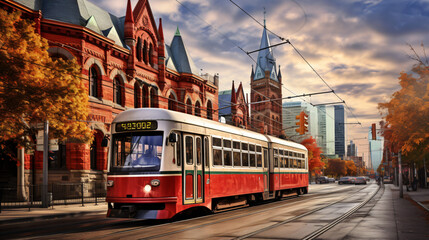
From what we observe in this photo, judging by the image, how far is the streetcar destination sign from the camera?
12.9 m

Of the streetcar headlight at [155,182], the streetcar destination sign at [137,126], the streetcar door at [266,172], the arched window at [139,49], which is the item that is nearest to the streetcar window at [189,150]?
the streetcar destination sign at [137,126]

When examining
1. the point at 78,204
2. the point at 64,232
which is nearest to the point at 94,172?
the point at 78,204

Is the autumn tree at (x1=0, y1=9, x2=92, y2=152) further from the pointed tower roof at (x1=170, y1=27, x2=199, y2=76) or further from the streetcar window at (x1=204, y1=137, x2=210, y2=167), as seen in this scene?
the pointed tower roof at (x1=170, y1=27, x2=199, y2=76)

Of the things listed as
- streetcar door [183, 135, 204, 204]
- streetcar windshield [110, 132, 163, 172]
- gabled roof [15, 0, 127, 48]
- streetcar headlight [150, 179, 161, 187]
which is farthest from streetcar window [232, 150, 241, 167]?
gabled roof [15, 0, 127, 48]

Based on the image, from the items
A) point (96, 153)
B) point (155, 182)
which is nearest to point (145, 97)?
point (96, 153)

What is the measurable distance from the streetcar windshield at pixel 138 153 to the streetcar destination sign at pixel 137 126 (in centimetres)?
15

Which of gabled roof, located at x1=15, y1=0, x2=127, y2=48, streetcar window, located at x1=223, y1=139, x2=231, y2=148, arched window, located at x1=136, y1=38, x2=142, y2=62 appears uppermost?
gabled roof, located at x1=15, y1=0, x2=127, y2=48

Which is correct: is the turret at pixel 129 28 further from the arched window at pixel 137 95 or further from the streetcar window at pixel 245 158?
the streetcar window at pixel 245 158

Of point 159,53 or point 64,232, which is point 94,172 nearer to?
point 159,53

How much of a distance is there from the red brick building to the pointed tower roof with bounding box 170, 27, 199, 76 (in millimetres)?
168

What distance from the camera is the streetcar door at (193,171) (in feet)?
44.6

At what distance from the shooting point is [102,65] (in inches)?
1160

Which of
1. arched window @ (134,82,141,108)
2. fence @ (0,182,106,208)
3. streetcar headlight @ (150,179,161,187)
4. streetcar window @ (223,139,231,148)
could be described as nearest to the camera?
streetcar headlight @ (150,179,161,187)

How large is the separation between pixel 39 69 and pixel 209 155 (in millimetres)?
9401
